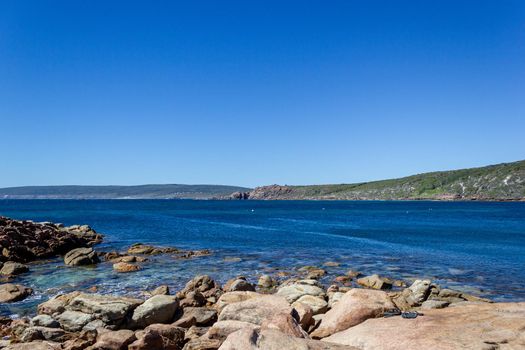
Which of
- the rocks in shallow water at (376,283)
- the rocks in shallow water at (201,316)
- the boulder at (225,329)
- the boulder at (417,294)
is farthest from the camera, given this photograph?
the rocks in shallow water at (376,283)

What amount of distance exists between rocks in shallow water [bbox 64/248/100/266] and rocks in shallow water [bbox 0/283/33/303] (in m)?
10.6

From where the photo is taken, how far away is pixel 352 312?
1490 centimetres

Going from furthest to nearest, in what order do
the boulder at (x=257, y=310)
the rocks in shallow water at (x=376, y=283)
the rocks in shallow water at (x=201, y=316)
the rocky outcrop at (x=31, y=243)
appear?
the rocky outcrop at (x=31, y=243) → the rocks in shallow water at (x=376, y=283) → the rocks in shallow water at (x=201, y=316) → the boulder at (x=257, y=310)

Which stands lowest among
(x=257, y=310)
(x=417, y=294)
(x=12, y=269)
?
(x=12, y=269)

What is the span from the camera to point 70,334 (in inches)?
650

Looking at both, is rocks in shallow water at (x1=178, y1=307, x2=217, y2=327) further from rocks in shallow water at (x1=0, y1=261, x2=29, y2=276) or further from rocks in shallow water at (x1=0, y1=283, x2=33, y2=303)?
rocks in shallow water at (x1=0, y1=261, x2=29, y2=276)

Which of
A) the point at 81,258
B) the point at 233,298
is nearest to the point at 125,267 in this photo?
the point at 81,258

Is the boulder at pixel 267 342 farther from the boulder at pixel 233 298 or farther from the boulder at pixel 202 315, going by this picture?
the boulder at pixel 233 298

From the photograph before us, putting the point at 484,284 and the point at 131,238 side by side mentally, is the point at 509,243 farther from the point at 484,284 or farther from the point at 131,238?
the point at 131,238

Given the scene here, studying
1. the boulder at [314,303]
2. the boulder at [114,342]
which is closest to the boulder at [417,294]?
the boulder at [314,303]

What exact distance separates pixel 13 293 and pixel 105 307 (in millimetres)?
10298

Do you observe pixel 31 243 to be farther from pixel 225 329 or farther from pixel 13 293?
pixel 225 329

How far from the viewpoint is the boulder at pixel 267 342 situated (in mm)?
9883

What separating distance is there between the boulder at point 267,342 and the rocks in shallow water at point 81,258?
30.0m
